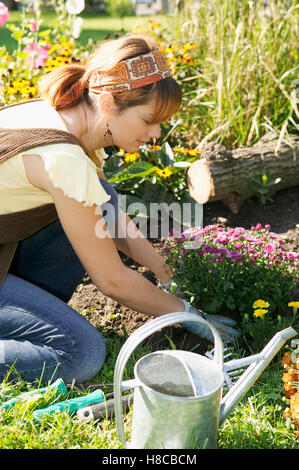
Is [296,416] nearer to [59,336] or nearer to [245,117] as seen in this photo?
[59,336]

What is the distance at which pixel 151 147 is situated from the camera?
132 inches

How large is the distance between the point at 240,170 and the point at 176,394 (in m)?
1.94

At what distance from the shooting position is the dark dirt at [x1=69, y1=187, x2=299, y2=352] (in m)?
2.51

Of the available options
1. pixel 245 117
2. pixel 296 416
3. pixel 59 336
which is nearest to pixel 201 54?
pixel 245 117

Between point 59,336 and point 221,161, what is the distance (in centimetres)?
156

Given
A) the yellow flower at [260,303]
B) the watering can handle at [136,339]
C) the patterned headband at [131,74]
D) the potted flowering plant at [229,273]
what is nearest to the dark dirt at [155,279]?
the potted flowering plant at [229,273]

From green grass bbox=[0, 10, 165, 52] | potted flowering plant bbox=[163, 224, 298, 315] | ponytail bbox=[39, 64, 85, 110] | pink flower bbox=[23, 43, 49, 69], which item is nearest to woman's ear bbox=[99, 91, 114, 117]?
ponytail bbox=[39, 64, 85, 110]

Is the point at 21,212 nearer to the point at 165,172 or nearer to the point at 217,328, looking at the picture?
the point at 217,328

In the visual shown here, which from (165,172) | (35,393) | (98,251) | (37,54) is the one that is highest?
(37,54)

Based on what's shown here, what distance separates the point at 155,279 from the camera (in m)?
2.85

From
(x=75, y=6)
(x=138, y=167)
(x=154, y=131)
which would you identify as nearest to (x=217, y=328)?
(x=154, y=131)

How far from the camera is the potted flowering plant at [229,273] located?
93.6 inches

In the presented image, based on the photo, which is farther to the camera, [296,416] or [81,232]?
[81,232]

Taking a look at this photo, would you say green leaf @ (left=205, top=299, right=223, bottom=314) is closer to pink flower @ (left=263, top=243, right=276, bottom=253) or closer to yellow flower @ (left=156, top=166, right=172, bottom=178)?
pink flower @ (left=263, top=243, right=276, bottom=253)
